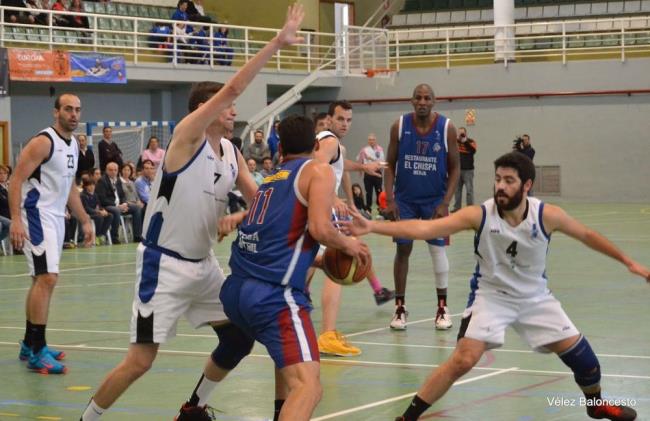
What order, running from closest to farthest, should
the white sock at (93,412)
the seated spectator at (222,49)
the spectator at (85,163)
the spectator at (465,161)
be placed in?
the white sock at (93,412)
the spectator at (85,163)
the spectator at (465,161)
the seated spectator at (222,49)

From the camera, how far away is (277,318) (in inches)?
235

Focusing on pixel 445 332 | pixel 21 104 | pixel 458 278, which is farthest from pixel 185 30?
pixel 445 332

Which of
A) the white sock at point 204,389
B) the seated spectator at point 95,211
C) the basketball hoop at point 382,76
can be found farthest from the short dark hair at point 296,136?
the basketball hoop at point 382,76

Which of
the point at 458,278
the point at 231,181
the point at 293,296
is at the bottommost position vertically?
the point at 458,278

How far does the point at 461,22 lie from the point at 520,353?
31.6m

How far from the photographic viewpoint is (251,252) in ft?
20.0

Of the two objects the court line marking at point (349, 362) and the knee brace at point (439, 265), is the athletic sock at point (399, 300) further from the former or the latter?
the court line marking at point (349, 362)

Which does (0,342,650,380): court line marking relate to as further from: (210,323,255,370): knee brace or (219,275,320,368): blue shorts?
(219,275,320,368): blue shorts

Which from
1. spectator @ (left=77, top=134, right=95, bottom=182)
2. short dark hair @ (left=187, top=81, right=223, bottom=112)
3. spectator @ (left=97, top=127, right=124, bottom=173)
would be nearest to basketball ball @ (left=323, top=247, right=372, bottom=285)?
short dark hair @ (left=187, top=81, right=223, bottom=112)

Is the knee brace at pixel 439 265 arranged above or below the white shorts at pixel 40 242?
below

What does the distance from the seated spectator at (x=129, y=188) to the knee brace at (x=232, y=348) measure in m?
15.8

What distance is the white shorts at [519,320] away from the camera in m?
6.70

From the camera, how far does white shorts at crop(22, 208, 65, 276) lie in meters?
9.07

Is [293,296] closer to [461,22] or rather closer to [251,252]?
[251,252]
